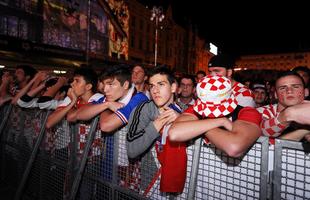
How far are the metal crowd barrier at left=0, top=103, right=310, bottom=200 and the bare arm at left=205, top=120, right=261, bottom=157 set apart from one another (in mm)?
93

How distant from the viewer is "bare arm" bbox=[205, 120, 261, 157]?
1.97m

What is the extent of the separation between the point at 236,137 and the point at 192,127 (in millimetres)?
346

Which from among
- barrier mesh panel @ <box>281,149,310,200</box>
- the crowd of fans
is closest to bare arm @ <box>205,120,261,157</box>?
the crowd of fans

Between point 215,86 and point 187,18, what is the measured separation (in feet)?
199

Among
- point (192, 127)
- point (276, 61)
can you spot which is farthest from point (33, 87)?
point (276, 61)

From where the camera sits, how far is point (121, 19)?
120 ft

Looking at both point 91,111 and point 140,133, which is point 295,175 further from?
point 91,111

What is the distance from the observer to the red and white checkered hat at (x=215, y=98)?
220 cm

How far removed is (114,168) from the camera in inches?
120

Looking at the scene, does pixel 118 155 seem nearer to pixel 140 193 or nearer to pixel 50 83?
pixel 140 193

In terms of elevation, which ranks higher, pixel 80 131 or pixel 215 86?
pixel 215 86

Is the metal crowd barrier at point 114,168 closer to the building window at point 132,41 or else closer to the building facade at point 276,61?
the building window at point 132,41

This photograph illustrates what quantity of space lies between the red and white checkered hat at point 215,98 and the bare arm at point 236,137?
0.15 m

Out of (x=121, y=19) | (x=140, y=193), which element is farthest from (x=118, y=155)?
(x=121, y=19)
